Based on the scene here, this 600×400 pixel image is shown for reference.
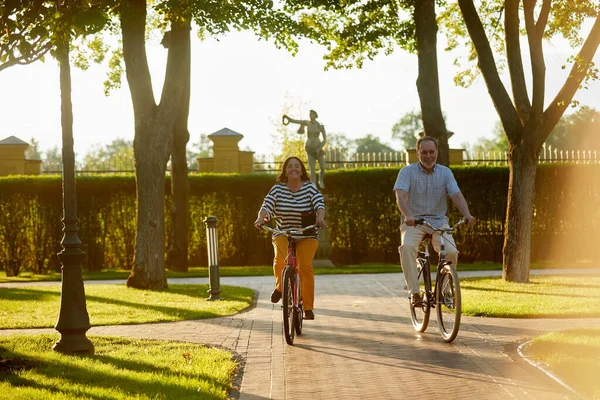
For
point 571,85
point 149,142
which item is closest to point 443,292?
point 571,85

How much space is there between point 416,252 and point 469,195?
15.8m

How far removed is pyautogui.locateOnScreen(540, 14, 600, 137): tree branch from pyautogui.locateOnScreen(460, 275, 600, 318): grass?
2.77 m

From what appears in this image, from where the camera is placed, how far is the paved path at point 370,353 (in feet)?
22.8

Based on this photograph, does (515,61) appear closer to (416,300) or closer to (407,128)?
(416,300)

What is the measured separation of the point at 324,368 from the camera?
7992mm

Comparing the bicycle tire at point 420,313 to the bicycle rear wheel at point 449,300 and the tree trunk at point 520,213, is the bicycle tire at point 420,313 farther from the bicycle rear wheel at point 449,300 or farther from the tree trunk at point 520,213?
the tree trunk at point 520,213

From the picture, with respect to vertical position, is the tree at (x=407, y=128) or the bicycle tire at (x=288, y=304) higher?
the tree at (x=407, y=128)

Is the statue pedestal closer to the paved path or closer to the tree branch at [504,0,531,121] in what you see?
the tree branch at [504,0,531,121]

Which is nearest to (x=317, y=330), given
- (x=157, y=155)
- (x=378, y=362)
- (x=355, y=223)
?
(x=378, y=362)

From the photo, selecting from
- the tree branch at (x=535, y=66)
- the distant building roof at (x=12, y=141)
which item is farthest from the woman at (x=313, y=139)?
the distant building roof at (x=12, y=141)

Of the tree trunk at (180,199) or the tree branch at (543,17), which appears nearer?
the tree branch at (543,17)

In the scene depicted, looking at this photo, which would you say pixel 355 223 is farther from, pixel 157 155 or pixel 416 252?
pixel 416 252

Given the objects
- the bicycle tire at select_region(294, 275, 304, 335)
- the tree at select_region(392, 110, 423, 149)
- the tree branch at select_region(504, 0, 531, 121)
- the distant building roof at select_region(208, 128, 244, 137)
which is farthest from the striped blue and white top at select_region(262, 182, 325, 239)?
the tree at select_region(392, 110, 423, 149)

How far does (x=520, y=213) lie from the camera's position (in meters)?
16.7
